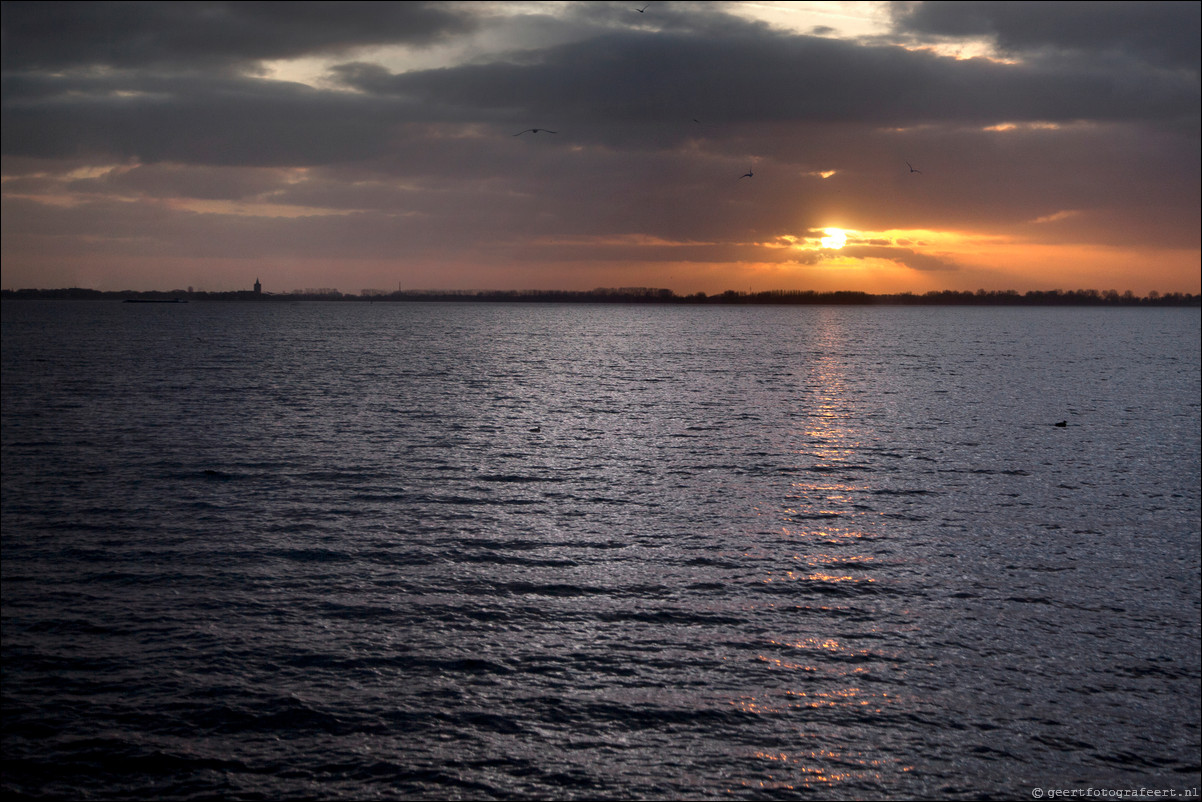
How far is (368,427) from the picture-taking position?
196 feet

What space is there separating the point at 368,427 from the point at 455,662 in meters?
41.1

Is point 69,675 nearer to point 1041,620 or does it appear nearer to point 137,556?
point 137,556

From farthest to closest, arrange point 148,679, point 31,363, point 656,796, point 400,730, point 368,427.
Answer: point 31,363
point 368,427
point 148,679
point 400,730
point 656,796

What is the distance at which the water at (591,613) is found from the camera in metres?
17.0

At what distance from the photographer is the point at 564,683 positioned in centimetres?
1981

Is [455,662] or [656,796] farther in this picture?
[455,662]

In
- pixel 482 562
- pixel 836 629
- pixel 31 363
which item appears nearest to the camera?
pixel 836 629

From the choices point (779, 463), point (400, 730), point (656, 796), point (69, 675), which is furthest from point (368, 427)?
point (656, 796)

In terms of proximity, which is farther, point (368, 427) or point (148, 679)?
point (368, 427)

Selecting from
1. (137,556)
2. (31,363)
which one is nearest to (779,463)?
(137,556)

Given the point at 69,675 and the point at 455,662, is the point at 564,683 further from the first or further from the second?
the point at 69,675

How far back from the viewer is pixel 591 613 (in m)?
24.2

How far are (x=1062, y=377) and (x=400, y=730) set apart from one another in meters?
111

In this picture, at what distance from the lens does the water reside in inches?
670
